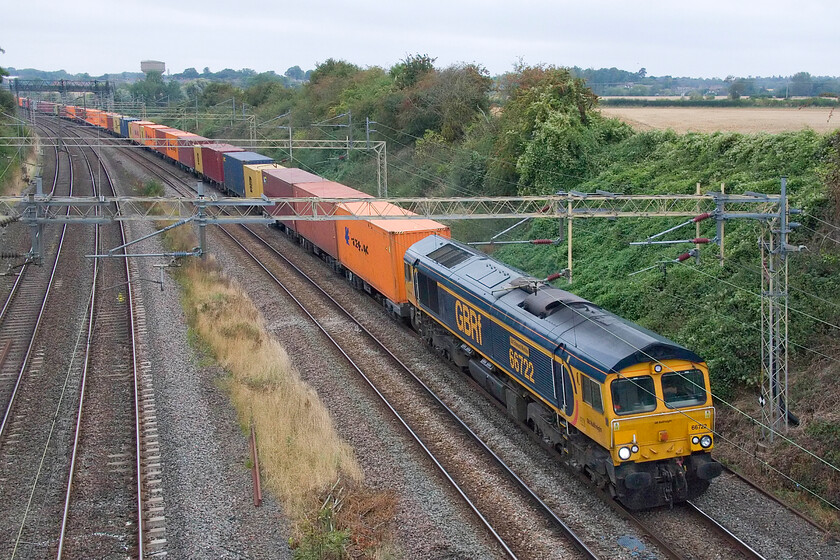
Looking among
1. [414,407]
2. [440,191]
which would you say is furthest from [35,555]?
[440,191]

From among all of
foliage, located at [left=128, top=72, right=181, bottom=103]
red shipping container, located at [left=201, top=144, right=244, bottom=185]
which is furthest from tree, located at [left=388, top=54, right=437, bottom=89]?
foliage, located at [left=128, top=72, right=181, bottom=103]

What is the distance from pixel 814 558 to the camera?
1189 centimetres

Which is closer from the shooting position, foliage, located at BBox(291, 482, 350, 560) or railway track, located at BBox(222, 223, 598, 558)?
foliage, located at BBox(291, 482, 350, 560)

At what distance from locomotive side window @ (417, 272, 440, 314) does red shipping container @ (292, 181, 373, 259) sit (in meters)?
8.39

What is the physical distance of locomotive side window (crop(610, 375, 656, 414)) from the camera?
1284 cm

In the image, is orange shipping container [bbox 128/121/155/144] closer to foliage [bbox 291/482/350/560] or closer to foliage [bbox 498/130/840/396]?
foliage [bbox 498/130/840/396]

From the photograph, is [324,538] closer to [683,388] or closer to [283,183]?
[683,388]

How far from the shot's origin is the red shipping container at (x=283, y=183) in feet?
118

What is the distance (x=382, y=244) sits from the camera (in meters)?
25.0

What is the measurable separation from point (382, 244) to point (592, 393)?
508 inches

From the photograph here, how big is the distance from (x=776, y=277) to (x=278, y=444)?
10.7 metres

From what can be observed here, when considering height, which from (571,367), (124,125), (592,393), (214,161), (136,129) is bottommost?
(592,393)

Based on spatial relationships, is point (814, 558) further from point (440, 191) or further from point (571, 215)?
point (440, 191)

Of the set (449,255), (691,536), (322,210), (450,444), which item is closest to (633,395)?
(691,536)
